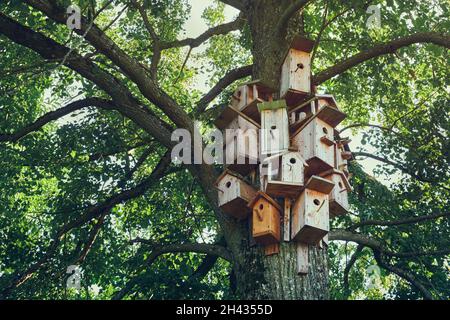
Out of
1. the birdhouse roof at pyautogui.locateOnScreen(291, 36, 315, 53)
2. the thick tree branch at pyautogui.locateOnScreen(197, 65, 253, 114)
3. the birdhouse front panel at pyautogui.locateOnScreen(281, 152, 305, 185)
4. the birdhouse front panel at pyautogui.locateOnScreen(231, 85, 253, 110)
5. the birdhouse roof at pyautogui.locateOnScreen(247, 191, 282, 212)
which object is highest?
the thick tree branch at pyautogui.locateOnScreen(197, 65, 253, 114)

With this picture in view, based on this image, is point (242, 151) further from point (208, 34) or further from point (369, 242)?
point (208, 34)

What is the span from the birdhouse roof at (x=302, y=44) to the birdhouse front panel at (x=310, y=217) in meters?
1.47

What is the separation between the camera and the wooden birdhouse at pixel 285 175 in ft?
17.6

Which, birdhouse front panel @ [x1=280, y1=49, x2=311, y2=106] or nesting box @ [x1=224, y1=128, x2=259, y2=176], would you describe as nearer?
nesting box @ [x1=224, y1=128, x2=259, y2=176]

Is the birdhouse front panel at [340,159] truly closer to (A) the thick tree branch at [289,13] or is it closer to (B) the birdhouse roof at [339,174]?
(B) the birdhouse roof at [339,174]

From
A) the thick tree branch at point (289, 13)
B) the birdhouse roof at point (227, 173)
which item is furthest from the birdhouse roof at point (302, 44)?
the birdhouse roof at point (227, 173)

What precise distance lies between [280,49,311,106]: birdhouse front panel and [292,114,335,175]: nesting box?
37 centimetres

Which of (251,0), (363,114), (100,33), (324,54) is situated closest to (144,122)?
(100,33)

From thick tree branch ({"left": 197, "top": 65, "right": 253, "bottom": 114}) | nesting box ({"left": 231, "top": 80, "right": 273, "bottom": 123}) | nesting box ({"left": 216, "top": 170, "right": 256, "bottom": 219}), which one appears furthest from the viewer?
thick tree branch ({"left": 197, "top": 65, "right": 253, "bottom": 114})

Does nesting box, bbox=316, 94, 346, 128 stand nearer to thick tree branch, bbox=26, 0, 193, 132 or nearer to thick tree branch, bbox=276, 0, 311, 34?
thick tree branch, bbox=276, 0, 311, 34

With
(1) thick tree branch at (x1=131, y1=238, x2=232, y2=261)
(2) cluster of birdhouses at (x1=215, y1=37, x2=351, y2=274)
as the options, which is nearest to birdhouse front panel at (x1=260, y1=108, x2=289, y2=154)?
→ (2) cluster of birdhouses at (x1=215, y1=37, x2=351, y2=274)

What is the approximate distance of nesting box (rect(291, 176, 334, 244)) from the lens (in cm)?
516

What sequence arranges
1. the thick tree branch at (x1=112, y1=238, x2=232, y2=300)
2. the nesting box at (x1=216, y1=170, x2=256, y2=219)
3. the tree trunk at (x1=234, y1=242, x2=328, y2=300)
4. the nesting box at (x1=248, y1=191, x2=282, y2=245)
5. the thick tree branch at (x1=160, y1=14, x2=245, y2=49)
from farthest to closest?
the thick tree branch at (x1=160, y1=14, x2=245, y2=49), the thick tree branch at (x1=112, y1=238, x2=232, y2=300), the nesting box at (x1=216, y1=170, x2=256, y2=219), the nesting box at (x1=248, y1=191, x2=282, y2=245), the tree trunk at (x1=234, y1=242, x2=328, y2=300)

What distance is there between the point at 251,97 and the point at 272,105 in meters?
0.31
